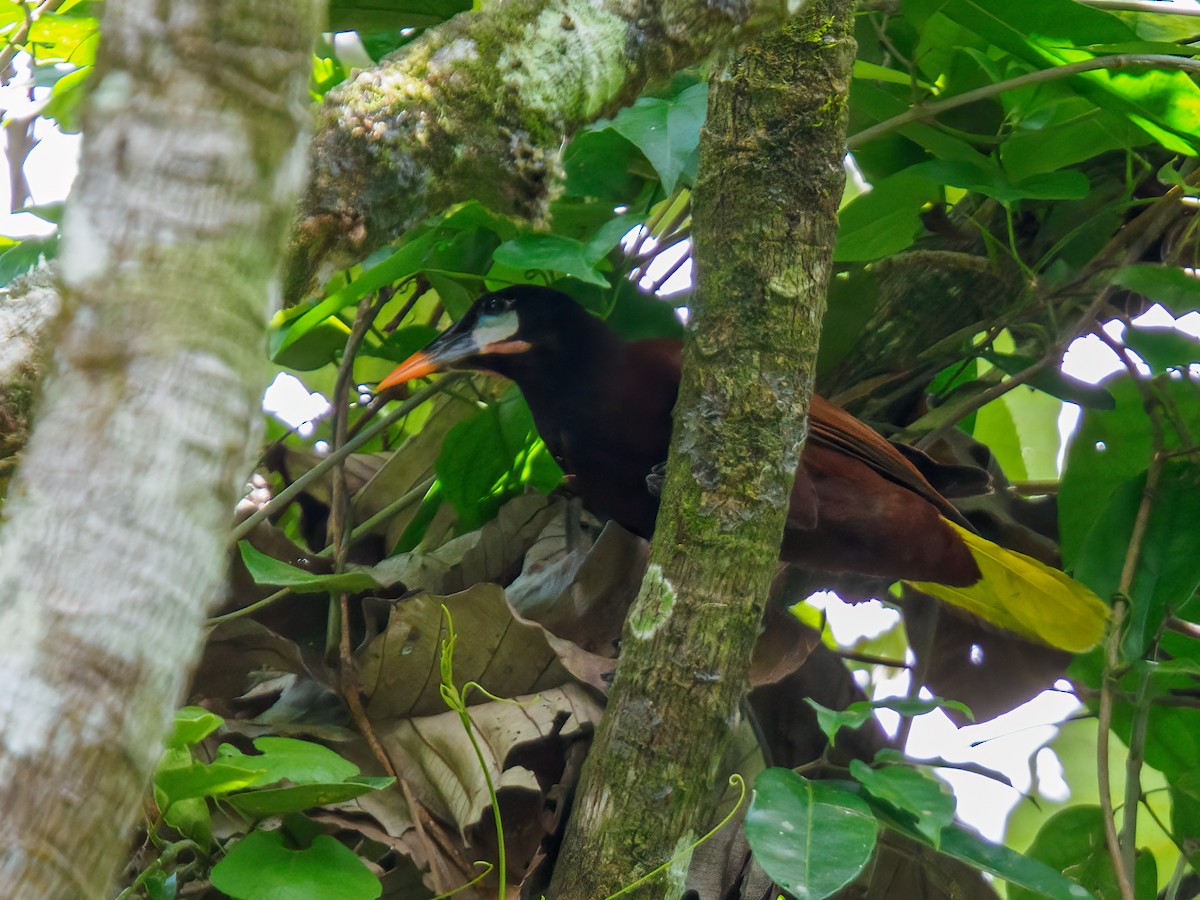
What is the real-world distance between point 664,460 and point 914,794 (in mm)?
632

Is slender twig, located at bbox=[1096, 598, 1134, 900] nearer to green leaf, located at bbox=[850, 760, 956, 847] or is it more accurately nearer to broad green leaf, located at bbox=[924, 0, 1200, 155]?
green leaf, located at bbox=[850, 760, 956, 847]

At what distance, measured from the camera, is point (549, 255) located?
50.6 inches

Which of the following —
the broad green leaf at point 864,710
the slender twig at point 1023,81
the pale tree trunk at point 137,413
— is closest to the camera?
the pale tree trunk at point 137,413

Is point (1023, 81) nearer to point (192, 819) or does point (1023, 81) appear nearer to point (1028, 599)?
point (1028, 599)

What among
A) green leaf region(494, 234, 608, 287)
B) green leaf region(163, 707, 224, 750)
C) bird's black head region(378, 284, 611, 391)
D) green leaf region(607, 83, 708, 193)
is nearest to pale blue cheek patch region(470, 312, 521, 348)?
bird's black head region(378, 284, 611, 391)

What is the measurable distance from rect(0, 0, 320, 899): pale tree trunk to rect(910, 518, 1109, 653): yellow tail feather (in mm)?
1465

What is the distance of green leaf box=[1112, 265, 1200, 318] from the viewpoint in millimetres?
1557

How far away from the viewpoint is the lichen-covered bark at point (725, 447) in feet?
3.62

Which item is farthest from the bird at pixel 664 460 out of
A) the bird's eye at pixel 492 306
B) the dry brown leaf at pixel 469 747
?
the dry brown leaf at pixel 469 747

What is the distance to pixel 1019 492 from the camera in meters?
1.98

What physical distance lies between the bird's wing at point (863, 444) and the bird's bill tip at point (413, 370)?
546 mm

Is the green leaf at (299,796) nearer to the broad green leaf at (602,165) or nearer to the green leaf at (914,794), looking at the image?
the green leaf at (914,794)

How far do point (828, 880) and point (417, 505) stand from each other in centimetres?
95

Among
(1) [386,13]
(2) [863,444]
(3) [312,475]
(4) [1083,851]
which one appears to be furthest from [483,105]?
(4) [1083,851]
